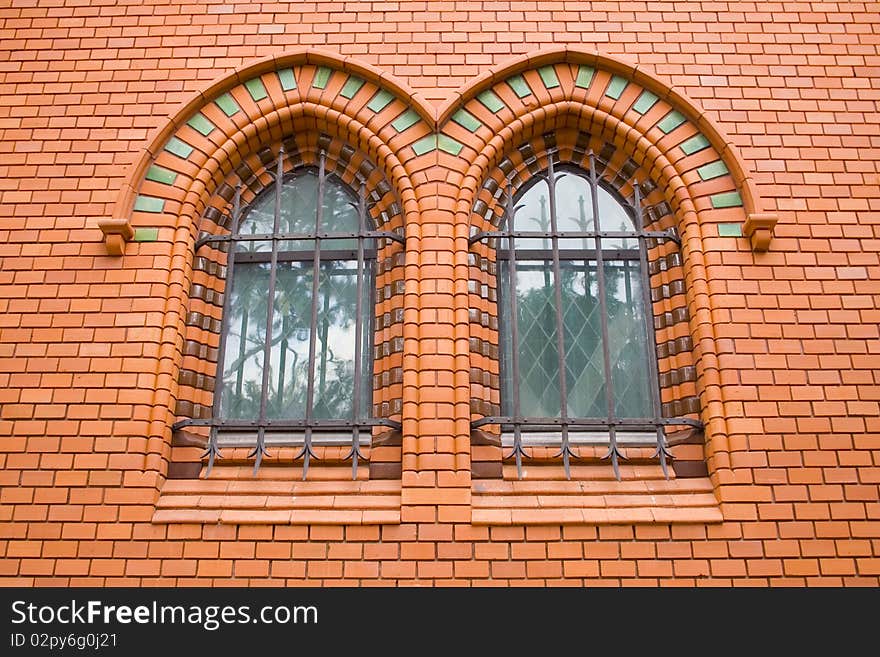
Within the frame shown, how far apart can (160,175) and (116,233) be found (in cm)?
50

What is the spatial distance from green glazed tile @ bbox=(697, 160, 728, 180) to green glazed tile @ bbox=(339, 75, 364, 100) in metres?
2.19

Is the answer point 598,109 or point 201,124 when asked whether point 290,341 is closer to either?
point 201,124

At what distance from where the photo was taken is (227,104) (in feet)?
16.1

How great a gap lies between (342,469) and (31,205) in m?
2.46

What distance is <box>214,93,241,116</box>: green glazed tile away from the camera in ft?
16.0

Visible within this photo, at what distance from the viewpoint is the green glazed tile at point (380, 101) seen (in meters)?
4.86

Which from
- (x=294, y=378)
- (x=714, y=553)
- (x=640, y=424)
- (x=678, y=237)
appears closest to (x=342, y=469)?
(x=294, y=378)

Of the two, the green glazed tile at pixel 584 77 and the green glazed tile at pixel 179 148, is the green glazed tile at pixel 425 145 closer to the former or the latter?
the green glazed tile at pixel 584 77

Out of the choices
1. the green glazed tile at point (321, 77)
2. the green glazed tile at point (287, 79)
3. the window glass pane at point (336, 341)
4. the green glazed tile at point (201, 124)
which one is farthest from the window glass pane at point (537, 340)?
the green glazed tile at point (201, 124)

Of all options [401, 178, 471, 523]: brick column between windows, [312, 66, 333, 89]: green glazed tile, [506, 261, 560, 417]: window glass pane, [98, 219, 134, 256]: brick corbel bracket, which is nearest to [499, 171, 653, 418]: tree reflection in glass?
[506, 261, 560, 417]: window glass pane

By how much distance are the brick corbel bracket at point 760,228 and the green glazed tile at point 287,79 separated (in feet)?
9.55

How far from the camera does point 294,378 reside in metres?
4.61

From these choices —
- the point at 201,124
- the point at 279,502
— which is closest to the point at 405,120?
the point at 201,124

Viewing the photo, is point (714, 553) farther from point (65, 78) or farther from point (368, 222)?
point (65, 78)
